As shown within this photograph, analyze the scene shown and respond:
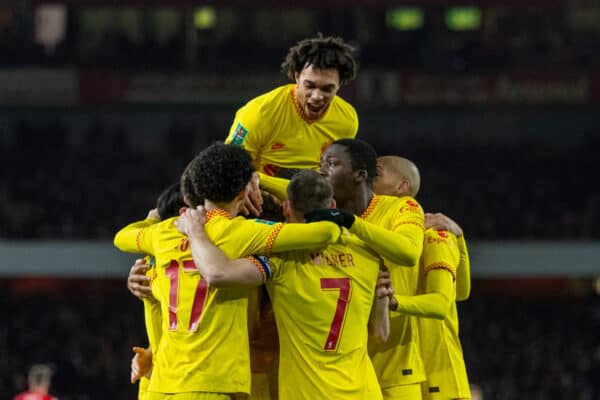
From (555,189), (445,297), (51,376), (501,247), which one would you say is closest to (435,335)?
(445,297)

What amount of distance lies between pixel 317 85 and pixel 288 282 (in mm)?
1541

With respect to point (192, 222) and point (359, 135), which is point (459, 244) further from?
point (359, 135)

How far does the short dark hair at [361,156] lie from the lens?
5.43 meters

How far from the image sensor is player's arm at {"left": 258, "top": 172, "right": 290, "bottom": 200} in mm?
5973

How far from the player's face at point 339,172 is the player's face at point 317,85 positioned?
0.83m

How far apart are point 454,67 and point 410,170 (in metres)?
17.5

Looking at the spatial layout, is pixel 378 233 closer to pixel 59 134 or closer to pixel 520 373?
pixel 520 373

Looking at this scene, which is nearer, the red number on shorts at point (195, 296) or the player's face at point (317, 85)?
the red number on shorts at point (195, 296)

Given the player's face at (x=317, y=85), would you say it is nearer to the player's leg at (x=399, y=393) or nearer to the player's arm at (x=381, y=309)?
the player's arm at (x=381, y=309)

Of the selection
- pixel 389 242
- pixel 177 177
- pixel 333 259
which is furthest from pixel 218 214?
pixel 177 177

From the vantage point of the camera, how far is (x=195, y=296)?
195 inches

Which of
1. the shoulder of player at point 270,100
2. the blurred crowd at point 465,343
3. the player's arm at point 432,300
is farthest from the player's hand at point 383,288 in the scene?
the blurred crowd at point 465,343

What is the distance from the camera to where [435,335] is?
19.7ft

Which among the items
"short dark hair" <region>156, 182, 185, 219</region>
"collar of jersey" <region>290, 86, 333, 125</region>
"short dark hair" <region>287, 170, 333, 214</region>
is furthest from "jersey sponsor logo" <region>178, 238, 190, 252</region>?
"collar of jersey" <region>290, 86, 333, 125</region>
